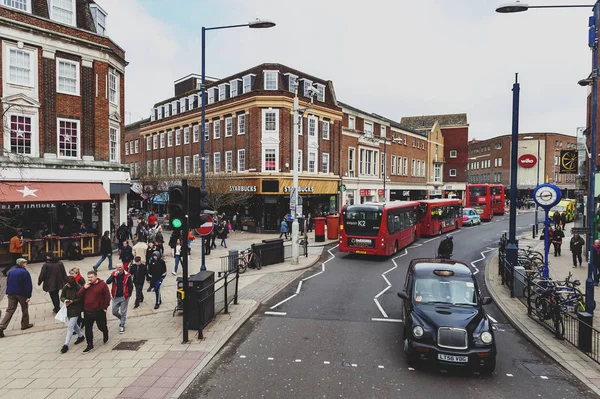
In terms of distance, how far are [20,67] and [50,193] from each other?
239 inches

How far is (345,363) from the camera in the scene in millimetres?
7363

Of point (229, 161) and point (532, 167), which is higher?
point (532, 167)

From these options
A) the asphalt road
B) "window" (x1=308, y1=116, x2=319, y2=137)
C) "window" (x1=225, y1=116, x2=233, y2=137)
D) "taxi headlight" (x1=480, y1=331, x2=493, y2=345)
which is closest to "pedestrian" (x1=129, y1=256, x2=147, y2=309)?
the asphalt road

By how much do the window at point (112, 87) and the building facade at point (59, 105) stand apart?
56 mm

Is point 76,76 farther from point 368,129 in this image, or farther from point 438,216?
point 368,129

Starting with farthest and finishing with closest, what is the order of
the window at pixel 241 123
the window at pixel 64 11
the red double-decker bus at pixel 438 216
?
the window at pixel 241 123, the red double-decker bus at pixel 438 216, the window at pixel 64 11

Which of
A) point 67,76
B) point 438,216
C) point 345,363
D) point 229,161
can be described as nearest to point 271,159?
point 229,161

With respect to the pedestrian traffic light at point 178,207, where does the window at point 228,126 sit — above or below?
above

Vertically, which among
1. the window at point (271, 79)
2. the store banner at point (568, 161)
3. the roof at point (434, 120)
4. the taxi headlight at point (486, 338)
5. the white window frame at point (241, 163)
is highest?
the roof at point (434, 120)

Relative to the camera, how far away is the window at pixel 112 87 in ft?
70.0

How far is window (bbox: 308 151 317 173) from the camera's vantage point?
35.0m

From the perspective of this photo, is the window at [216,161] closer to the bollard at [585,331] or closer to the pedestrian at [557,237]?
the pedestrian at [557,237]

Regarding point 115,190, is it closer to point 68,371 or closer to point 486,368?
point 68,371

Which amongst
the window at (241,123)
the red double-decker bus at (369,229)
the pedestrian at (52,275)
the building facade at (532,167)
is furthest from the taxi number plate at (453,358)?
the building facade at (532,167)
